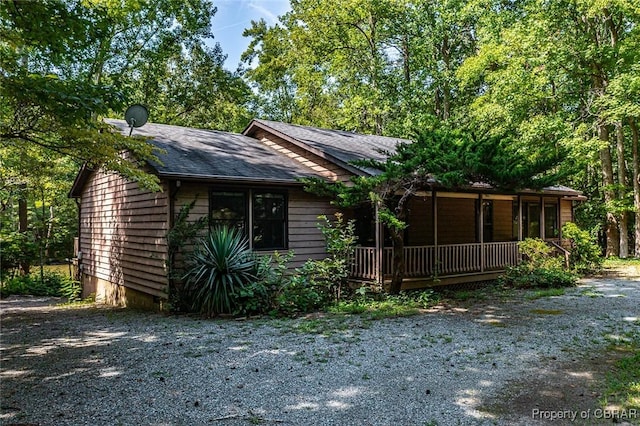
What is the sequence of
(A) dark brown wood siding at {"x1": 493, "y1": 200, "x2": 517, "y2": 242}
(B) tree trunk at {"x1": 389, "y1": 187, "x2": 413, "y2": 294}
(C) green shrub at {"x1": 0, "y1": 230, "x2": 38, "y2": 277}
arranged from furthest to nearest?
(A) dark brown wood siding at {"x1": 493, "y1": 200, "x2": 517, "y2": 242} → (C) green shrub at {"x1": 0, "y1": 230, "x2": 38, "y2": 277} → (B) tree trunk at {"x1": 389, "y1": 187, "x2": 413, "y2": 294}

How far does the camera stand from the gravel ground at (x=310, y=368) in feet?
13.8

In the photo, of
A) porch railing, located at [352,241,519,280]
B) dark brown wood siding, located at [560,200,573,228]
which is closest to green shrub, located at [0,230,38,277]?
porch railing, located at [352,241,519,280]

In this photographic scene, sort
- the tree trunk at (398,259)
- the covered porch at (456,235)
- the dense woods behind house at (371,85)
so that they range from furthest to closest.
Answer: the covered porch at (456,235), the dense woods behind house at (371,85), the tree trunk at (398,259)

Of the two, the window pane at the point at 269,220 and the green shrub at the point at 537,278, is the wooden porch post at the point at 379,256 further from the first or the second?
the green shrub at the point at 537,278

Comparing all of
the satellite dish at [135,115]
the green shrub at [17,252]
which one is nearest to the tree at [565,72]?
the satellite dish at [135,115]

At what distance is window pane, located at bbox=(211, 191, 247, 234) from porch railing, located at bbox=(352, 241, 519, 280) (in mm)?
3054

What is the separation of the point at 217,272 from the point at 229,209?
1957 mm

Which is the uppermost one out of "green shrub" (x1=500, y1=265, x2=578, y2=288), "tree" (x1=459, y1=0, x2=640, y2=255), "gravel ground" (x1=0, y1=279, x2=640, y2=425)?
"tree" (x1=459, y1=0, x2=640, y2=255)

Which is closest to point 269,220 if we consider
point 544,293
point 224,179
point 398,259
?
point 224,179

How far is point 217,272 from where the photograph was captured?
9.24 m

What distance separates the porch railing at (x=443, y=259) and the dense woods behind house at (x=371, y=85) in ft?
9.68

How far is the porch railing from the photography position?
11469mm

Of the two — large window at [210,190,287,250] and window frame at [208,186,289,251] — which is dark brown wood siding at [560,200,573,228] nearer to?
window frame at [208,186,289,251]

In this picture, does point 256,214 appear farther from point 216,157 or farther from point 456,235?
point 456,235
